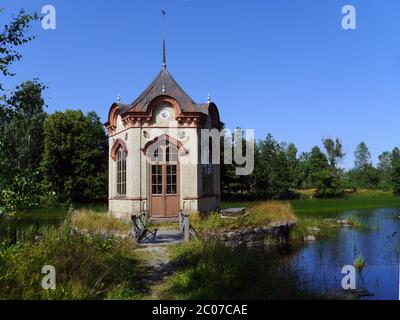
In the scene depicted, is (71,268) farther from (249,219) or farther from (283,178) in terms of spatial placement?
(283,178)

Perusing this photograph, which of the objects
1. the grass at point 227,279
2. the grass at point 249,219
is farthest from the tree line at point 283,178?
the grass at point 227,279

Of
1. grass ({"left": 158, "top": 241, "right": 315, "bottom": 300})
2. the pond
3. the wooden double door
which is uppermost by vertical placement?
the wooden double door

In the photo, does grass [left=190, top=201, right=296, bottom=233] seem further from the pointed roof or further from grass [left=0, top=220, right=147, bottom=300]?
grass [left=0, top=220, right=147, bottom=300]

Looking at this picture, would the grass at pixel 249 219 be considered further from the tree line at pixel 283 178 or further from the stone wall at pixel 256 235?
the tree line at pixel 283 178

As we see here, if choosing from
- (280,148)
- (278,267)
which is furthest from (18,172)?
(280,148)

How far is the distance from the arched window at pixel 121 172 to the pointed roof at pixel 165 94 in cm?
198

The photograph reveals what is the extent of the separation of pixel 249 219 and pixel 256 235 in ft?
2.81

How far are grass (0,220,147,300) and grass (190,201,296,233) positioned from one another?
5.22m

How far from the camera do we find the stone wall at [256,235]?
15.7 metres

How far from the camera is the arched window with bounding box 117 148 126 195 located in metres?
19.5

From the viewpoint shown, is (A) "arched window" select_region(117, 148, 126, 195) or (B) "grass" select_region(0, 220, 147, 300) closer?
(B) "grass" select_region(0, 220, 147, 300)

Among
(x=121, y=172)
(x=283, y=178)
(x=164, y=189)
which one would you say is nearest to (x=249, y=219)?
(x=164, y=189)

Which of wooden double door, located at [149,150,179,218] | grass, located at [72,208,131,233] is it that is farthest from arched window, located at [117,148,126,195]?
grass, located at [72,208,131,233]

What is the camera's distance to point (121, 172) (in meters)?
19.8
